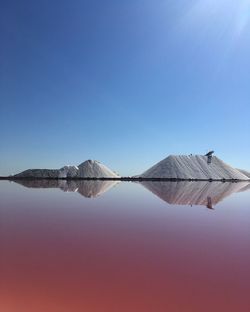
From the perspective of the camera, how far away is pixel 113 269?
20.8 ft

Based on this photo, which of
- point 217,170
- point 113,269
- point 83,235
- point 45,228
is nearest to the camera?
point 113,269

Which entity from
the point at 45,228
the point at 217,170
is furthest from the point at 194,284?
the point at 217,170

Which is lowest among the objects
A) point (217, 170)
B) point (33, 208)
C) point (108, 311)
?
point (108, 311)

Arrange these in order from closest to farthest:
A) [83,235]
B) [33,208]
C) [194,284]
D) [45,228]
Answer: [194,284] → [83,235] → [45,228] → [33,208]

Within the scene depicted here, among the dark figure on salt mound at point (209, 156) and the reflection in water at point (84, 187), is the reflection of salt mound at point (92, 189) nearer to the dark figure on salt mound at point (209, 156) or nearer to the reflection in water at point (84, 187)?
the reflection in water at point (84, 187)

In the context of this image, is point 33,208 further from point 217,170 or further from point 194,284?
point 217,170

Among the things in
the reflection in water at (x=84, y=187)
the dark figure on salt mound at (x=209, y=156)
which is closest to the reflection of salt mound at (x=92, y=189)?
the reflection in water at (x=84, y=187)

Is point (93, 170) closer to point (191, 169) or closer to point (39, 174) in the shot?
point (39, 174)

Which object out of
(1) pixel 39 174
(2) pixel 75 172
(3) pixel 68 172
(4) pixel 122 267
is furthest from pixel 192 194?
(1) pixel 39 174

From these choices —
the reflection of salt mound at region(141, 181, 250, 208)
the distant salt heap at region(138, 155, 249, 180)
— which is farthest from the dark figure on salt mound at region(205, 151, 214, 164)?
the reflection of salt mound at region(141, 181, 250, 208)

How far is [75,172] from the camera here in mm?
106812

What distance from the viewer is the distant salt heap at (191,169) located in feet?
324

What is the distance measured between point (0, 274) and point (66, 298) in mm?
1628

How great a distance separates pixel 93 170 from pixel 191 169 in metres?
30.0
